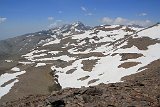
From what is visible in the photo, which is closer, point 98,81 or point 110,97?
point 110,97

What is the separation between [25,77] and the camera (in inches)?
3046

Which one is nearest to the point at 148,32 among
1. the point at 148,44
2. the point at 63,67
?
the point at 148,44

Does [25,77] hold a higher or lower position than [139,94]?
higher

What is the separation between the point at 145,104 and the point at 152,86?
15.2 ft

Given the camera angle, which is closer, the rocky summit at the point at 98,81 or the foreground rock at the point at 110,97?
the foreground rock at the point at 110,97

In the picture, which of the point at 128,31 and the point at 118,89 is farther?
the point at 128,31

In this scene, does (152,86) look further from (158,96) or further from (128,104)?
(128,104)

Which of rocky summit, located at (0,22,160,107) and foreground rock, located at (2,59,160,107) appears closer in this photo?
foreground rock, located at (2,59,160,107)

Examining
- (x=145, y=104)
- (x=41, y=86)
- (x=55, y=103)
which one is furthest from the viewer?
(x=41, y=86)

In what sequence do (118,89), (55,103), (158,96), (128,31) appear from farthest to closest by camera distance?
(128,31), (118,89), (55,103), (158,96)

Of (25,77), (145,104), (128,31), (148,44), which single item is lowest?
(145,104)

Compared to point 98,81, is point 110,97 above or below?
below

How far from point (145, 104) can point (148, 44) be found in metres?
79.3

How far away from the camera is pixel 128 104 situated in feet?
70.1
